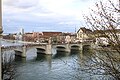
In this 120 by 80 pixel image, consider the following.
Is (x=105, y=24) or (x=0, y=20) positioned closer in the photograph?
(x=0, y=20)

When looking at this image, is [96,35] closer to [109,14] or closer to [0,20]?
[109,14]

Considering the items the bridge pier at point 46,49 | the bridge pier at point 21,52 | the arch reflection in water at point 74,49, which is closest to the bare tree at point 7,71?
the bridge pier at point 21,52

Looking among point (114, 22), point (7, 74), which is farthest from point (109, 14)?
point (7, 74)

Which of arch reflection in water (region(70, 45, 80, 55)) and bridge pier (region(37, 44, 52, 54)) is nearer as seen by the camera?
bridge pier (region(37, 44, 52, 54))

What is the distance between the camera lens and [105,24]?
5.57 meters

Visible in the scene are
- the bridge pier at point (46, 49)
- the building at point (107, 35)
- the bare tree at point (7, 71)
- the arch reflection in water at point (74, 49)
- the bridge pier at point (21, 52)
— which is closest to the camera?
the building at point (107, 35)

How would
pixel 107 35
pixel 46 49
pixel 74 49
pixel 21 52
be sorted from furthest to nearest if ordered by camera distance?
pixel 74 49 < pixel 46 49 < pixel 21 52 < pixel 107 35

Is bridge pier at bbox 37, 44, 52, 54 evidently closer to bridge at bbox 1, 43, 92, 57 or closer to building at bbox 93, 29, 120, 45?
bridge at bbox 1, 43, 92, 57

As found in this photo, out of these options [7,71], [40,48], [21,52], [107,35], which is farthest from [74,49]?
[107,35]

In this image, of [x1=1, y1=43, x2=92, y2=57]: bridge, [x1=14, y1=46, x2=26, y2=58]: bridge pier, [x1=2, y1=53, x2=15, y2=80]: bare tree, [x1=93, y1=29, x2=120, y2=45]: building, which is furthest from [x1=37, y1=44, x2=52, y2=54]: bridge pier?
[x1=93, y1=29, x2=120, y2=45]: building

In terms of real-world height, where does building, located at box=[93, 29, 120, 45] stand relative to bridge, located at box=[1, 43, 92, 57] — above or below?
above

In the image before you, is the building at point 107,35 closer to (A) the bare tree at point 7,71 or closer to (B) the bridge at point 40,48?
(A) the bare tree at point 7,71

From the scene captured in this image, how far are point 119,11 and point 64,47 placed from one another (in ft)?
204

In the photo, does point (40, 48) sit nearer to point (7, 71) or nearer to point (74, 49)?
point (74, 49)
